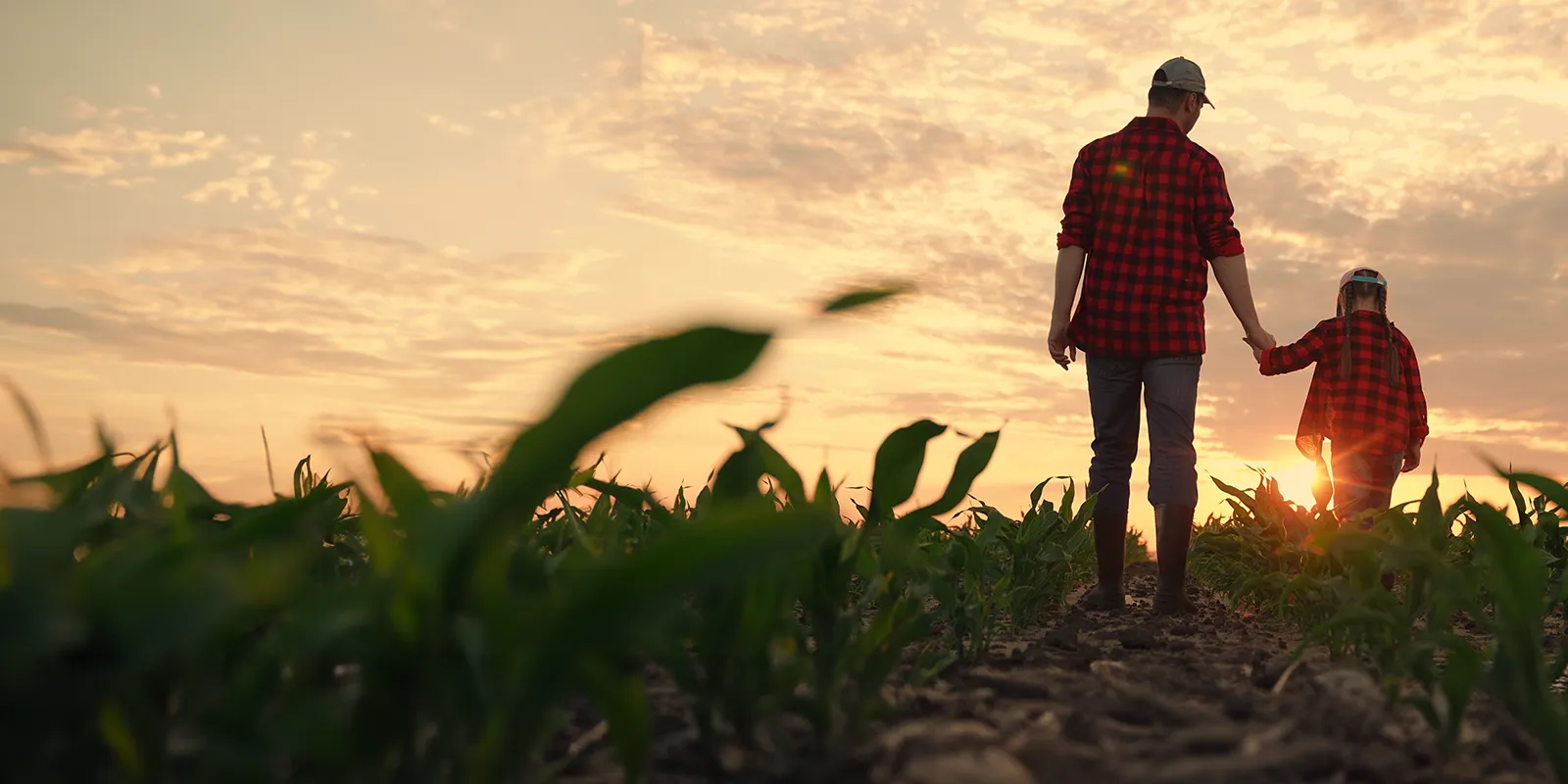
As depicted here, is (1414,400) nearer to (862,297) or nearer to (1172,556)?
(1172,556)

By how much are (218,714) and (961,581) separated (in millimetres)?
2501

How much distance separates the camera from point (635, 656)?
5.63ft

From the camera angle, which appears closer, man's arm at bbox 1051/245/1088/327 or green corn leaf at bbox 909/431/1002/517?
green corn leaf at bbox 909/431/1002/517

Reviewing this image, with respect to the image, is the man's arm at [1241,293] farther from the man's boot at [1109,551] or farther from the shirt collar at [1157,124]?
the man's boot at [1109,551]

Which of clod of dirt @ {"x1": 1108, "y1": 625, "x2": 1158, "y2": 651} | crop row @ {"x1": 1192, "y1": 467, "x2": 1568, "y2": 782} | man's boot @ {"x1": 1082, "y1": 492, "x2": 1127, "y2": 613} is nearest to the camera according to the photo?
crop row @ {"x1": 1192, "y1": 467, "x2": 1568, "y2": 782}

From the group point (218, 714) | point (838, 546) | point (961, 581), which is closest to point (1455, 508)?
point (961, 581)

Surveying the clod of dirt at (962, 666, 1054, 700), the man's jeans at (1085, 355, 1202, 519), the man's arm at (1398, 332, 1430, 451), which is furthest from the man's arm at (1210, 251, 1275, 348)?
the clod of dirt at (962, 666, 1054, 700)

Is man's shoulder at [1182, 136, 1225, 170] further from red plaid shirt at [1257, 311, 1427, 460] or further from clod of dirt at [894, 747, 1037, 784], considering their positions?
clod of dirt at [894, 747, 1037, 784]

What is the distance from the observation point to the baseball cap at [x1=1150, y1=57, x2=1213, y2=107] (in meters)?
4.80

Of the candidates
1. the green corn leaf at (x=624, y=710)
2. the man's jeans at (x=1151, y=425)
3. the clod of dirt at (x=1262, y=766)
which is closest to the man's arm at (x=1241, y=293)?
the man's jeans at (x=1151, y=425)

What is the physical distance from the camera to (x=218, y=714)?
1.29 meters

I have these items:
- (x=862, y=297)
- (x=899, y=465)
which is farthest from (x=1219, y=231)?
(x=862, y=297)

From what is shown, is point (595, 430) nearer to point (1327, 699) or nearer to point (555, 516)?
point (1327, 699)

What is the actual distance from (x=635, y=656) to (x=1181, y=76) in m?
3.97
